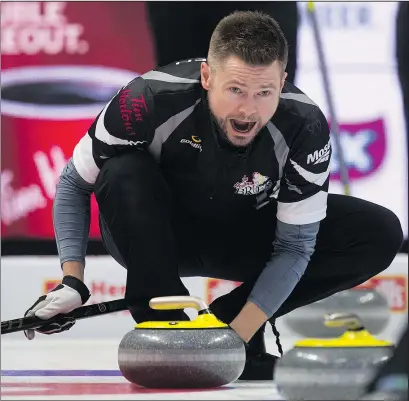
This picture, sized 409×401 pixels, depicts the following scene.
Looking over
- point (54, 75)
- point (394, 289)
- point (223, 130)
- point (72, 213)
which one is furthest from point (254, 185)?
point (54, 75)

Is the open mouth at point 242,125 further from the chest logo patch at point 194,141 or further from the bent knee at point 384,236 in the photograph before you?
the bent knee at point 384,236

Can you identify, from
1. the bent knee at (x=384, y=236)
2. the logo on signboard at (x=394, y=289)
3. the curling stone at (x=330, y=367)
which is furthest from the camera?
the logo on signboard at (x=394, y=289)

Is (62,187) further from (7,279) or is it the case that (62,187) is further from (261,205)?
(7,279)

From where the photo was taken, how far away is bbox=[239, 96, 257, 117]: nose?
2223mm

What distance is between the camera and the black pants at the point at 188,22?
14.8 ft

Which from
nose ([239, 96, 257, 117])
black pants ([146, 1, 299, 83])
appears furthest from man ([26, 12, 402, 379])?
black pants ([146, 1, 299, 83])

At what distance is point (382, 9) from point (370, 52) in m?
0.19

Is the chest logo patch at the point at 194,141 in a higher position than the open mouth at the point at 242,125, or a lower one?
lower

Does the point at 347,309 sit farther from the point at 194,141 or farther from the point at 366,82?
the point at 194,141

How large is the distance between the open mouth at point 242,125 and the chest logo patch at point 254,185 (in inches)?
7.3

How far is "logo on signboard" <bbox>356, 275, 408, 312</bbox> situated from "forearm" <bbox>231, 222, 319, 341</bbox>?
6.42 feet

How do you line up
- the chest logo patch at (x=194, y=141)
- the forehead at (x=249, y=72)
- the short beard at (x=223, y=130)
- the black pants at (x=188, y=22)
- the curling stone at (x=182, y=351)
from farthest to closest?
the black pants at (x=188, y=22)
the chest logo patch at (x=194, y=141)
the short beard at (x=223, y=130)
the forehead at (x=249, y=72)
the curling stone at (x=182, y=351)

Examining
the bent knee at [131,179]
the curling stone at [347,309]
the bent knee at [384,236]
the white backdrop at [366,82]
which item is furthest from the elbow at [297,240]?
the white backdrop at [366,82]

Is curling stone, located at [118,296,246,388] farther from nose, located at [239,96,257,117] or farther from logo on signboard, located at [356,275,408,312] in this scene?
logo on signboard, located at [356,275,408,312]
